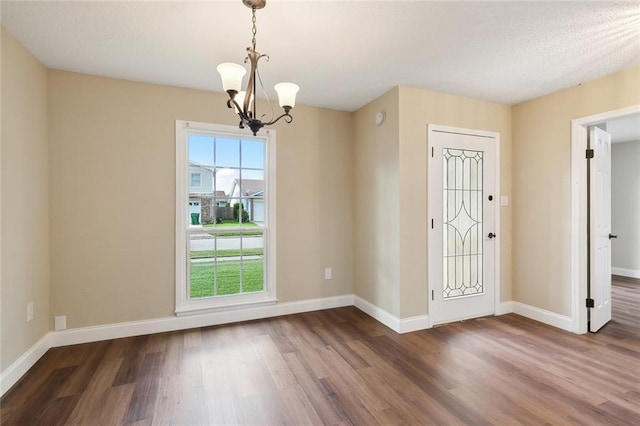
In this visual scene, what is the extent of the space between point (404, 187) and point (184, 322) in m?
2.72

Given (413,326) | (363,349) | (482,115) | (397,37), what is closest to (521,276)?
(413,326)

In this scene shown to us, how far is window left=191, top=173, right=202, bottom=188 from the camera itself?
10.9ft

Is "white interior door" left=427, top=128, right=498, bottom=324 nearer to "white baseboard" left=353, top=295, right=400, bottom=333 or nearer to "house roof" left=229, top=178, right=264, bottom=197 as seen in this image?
"white baseboard" left=353, top=295, right=400, bottom=333

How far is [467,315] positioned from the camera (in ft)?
11.4

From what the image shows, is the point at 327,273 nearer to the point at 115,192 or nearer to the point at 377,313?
the point at 377,313

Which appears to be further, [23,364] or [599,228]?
[599,228]

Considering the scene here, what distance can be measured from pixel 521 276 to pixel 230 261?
347cm

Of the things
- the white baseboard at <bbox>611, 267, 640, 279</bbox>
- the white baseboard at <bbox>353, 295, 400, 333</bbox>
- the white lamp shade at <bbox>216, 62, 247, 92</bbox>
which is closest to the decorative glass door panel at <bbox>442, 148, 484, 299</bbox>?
the white baseboard at <bbox>353, 295, 400, 333</bbox>

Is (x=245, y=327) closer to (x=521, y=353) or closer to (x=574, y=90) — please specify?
(x=521, y=353)

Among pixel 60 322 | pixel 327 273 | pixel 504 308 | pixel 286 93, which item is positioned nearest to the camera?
pixel 286 93

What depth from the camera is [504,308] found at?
3.68 m

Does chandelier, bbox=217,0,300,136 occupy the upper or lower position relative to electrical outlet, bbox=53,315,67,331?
upper

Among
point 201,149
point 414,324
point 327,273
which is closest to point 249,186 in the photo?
point 201,149

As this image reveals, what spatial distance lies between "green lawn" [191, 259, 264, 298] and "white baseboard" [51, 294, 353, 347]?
10.6 inches
